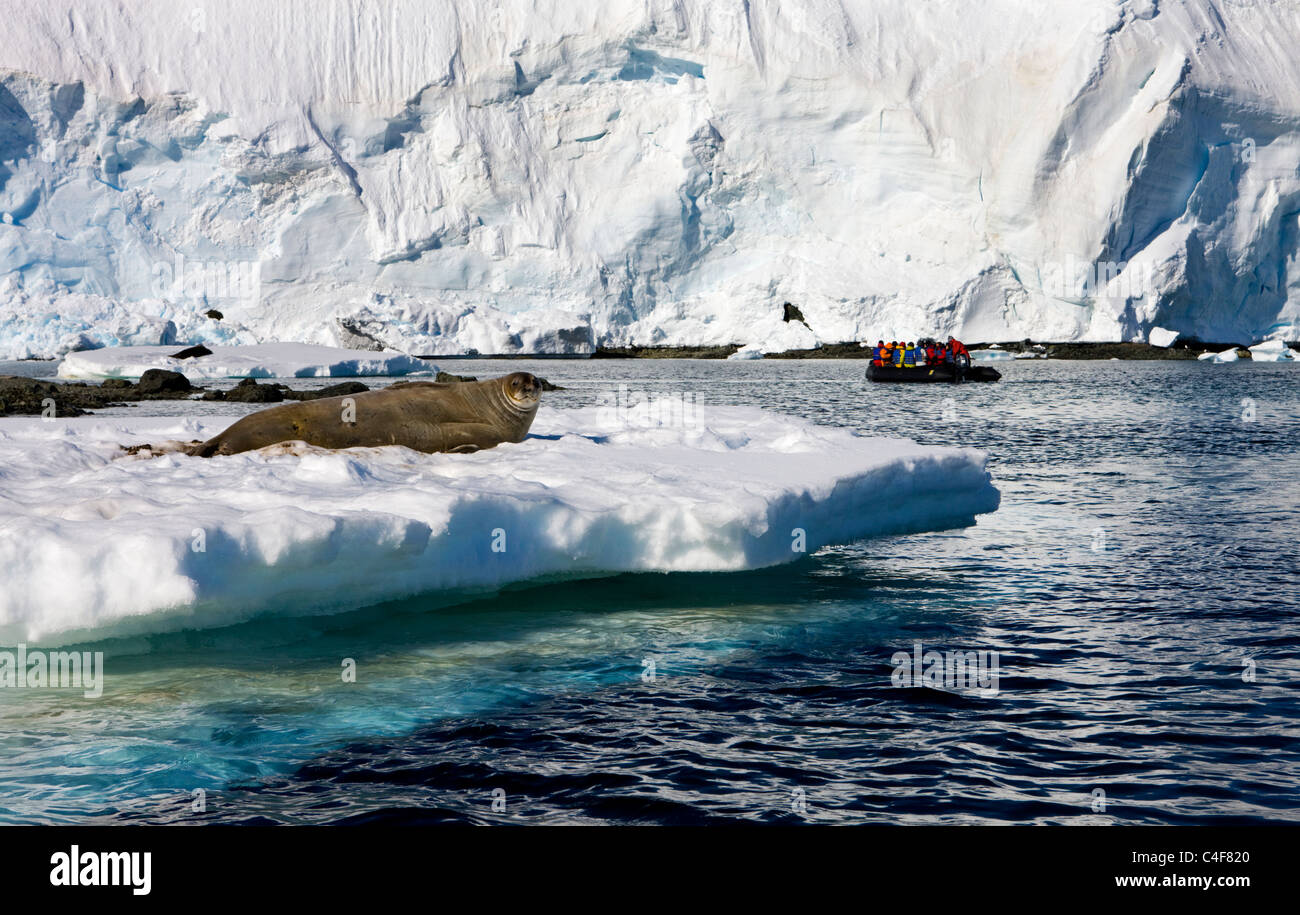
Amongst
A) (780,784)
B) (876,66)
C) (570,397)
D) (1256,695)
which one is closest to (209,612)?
(780,784)

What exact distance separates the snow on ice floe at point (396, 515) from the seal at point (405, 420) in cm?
30

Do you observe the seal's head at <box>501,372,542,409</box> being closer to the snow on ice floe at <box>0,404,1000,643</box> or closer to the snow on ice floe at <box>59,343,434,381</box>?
the snow on ice floe at <box>0,404,1000,643</box>

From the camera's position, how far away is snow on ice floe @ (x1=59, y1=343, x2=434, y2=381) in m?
28.0

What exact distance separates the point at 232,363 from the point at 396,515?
2489 cm

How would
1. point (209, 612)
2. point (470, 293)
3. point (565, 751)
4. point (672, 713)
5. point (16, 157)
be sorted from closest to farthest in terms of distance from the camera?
point (565, 751)
point (672, 713)
point (209, 612)
point (16, 157)
point (470, 293)

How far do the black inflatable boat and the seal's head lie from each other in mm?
26035

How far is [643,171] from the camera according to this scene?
43.0 metres

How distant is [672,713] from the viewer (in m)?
4.49

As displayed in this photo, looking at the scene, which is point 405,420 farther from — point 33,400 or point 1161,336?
point 1161,336

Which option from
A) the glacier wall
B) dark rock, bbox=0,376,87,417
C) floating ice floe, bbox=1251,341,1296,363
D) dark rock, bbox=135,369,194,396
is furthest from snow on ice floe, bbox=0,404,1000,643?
floating ice floe, bbox=1251,341,1296,363

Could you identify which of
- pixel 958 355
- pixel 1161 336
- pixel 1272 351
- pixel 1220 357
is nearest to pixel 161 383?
pixel 958 355

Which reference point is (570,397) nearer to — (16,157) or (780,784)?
(780,784)

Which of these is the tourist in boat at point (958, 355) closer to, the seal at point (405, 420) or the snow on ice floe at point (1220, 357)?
the snow on ice floe at point (1220, 357)

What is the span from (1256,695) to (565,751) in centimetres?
283
